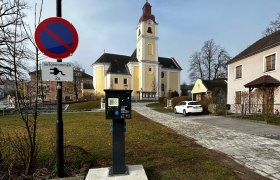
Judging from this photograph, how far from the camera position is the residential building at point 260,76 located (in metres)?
17.8

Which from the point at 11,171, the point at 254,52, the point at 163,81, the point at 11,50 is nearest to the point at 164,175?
the point at 11,171

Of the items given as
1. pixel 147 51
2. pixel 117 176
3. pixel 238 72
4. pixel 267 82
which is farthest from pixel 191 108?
pixel 147 51

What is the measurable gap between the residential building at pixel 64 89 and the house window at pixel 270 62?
19.3m

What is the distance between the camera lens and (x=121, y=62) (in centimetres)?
6856

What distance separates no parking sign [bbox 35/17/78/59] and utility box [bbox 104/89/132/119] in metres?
1.13

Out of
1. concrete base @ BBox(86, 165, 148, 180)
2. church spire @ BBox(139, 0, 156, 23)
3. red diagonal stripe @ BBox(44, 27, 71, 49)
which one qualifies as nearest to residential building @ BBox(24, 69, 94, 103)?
red diagonal stripe @ BBox(44, 27, 71, 49)

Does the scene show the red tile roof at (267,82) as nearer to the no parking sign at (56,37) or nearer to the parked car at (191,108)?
the parked car at (191,108)

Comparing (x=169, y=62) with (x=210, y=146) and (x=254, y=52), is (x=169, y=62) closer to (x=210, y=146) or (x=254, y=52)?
(x=254, y=52)

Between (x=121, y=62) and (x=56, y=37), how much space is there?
6553 centimetres

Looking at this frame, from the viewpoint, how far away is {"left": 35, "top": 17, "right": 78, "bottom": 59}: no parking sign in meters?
3.65

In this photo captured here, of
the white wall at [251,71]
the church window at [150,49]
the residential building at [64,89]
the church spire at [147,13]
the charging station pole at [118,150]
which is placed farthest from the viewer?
the church window at [150,49]

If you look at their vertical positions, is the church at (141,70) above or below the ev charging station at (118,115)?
above

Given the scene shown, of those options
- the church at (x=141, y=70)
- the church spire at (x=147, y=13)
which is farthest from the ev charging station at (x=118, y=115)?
the church spire at (x=147, y=13)

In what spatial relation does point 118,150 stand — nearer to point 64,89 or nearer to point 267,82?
point 267,82
